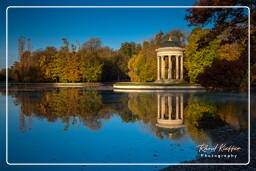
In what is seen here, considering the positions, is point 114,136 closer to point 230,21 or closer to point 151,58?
point 230,21

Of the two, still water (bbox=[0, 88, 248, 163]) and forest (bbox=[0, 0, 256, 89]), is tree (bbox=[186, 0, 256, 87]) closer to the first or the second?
forest (bbox=[0, 0, 256, 89])

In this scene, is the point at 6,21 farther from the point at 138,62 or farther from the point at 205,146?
the point at 138,62

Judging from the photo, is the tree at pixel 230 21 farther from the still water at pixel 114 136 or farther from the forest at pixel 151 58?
the still water at pixel 114 136

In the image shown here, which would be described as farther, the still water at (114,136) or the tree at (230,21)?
the tree at (230,21)

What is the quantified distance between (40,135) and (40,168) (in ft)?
11.4

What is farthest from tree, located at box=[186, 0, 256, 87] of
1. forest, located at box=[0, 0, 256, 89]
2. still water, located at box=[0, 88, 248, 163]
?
still water, located at box=[0, 88, 248, 163]

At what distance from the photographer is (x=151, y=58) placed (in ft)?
158

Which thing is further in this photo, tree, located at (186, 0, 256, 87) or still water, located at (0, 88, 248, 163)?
tree, located at (186, 0, 256, 87)

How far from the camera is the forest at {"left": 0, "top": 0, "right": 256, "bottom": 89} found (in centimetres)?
833

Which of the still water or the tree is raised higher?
the tree

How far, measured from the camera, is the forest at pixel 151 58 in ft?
27.3

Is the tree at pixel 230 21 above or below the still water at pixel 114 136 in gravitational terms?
above

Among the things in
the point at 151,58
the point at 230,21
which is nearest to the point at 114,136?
the point at 230,21

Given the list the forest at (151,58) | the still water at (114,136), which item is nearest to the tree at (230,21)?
the forest at (151,58)
